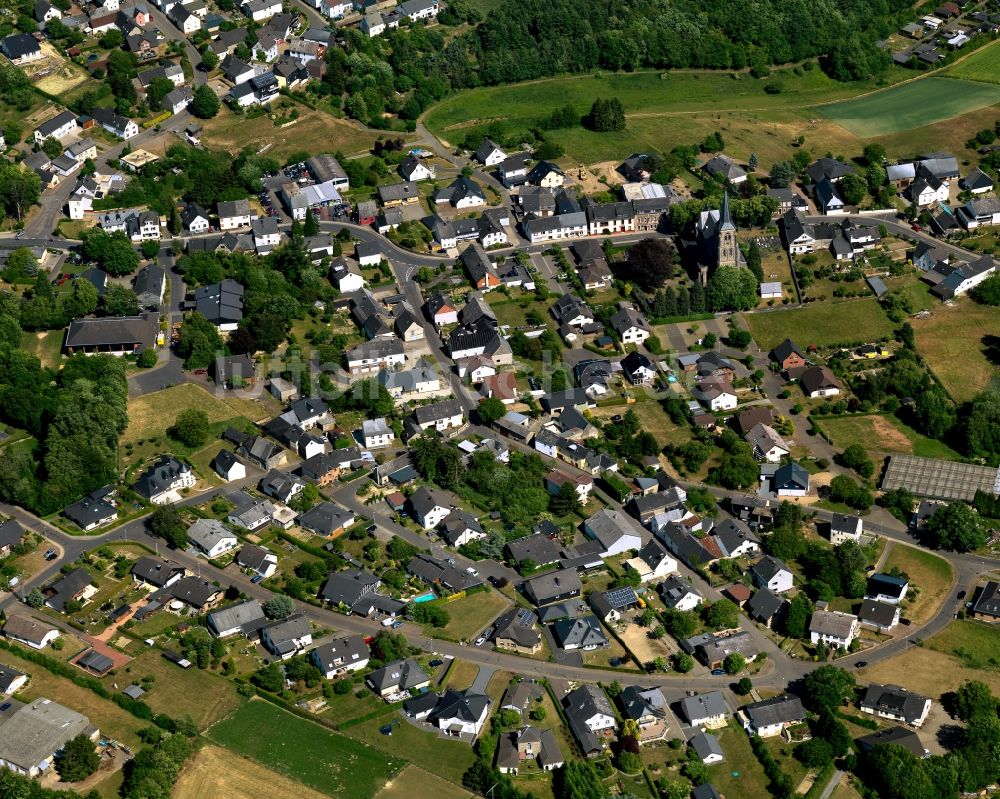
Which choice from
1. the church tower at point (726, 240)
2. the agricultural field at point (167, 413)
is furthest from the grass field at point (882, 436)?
the agricultural field at point (167, 413)

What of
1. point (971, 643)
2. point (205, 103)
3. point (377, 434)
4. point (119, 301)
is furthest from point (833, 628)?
point (205, 103)

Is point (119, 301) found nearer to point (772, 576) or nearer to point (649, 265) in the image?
point (649, 265)

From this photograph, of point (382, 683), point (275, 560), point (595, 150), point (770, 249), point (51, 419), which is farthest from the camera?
point (595, 150)

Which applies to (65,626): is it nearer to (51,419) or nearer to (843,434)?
(51,419)

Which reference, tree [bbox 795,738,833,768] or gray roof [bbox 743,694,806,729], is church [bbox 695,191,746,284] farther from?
tree [bbox 795,738,833,768]

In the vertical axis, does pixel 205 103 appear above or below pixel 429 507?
above

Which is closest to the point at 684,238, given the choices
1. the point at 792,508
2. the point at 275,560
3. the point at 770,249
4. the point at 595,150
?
the point at 770,249

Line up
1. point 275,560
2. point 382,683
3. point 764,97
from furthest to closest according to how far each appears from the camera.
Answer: point 764,97 < point 275,560 < point 382,683
